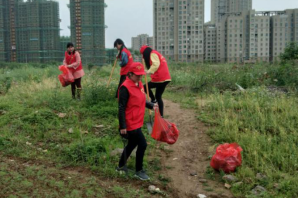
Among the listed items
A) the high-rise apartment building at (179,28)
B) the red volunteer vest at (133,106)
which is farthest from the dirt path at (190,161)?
the high-rise apartment building at (179,28)

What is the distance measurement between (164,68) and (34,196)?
4.02m

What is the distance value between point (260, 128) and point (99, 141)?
323cm

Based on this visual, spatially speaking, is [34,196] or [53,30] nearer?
[34,196]

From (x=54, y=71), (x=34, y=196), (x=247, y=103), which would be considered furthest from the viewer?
(x=54, y=71)

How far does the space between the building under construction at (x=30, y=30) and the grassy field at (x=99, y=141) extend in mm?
40563

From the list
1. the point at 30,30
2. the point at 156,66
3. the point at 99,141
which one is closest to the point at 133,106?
the point at 99,141

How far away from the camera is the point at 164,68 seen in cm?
688

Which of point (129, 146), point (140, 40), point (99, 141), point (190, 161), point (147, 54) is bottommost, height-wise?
point (190, 161)

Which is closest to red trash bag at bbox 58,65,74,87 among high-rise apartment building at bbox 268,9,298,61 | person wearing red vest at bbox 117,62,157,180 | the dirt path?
the dirt path

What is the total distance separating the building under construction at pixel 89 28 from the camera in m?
41.4

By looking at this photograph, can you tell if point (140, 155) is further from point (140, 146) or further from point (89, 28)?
Result: point (89, 28)

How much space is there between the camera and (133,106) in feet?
14.2

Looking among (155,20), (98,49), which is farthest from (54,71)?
(155,20)

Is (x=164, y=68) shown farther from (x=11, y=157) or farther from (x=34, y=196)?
(x=34, y=196)
